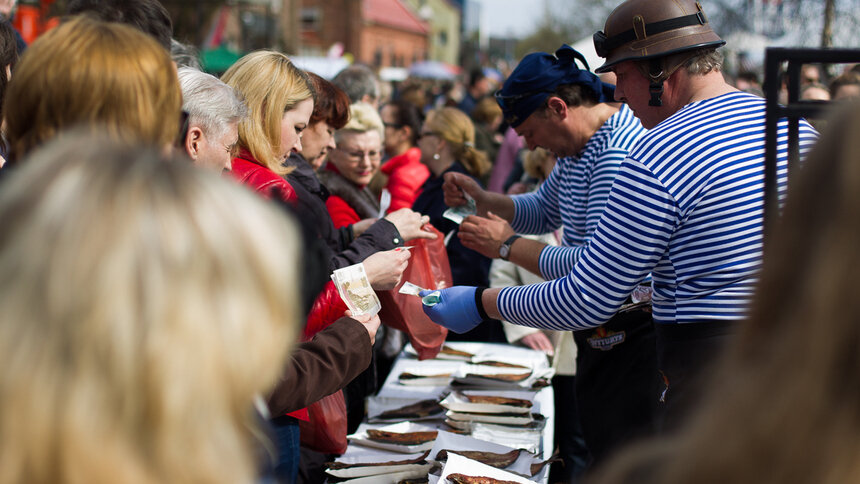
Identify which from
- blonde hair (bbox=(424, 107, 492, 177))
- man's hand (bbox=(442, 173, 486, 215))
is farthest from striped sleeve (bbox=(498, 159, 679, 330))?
blonde hair (bbox=(424, 107, 492, 177))

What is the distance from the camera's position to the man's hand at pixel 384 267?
8.20ft

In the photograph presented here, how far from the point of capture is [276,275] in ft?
2.85

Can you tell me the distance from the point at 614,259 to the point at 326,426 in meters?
1.13

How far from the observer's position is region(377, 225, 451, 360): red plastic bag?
9.83 feet

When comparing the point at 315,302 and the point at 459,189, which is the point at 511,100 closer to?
the point at 459,189

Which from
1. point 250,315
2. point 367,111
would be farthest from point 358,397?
point 250,315

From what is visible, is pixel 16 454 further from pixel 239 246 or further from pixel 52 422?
pixel 239 246

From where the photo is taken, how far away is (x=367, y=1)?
5569cm

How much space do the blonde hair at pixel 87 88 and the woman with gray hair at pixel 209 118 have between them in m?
0.70

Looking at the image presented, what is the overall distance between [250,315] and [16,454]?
26cm

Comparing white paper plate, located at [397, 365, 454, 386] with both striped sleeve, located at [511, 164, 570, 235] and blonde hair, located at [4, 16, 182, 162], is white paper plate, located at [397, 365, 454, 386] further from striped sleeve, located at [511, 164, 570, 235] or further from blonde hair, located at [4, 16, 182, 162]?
blonde hair, located at [4, 16, 182, 162]

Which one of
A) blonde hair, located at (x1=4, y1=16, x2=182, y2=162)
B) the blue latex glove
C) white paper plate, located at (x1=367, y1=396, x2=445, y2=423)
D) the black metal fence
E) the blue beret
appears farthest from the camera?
white paper plate, located at (x1=367, y1=396, x2=445, y2=423)

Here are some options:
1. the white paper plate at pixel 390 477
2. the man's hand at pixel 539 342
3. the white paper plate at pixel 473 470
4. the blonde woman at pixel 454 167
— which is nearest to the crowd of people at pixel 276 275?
the white paper plate at pixel 390 477

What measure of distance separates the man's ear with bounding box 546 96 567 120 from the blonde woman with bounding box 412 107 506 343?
176 cm
